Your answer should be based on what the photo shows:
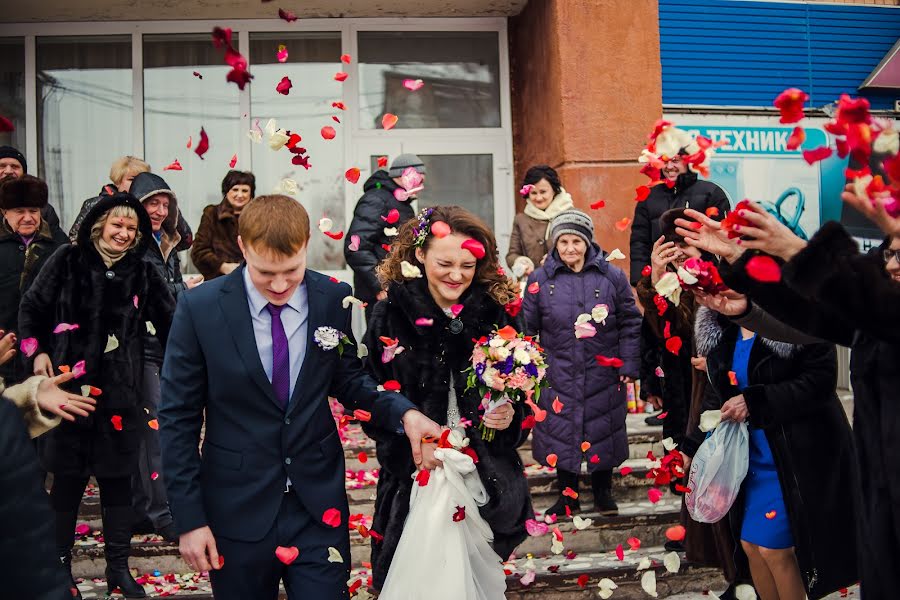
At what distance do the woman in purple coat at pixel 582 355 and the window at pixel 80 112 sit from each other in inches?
233

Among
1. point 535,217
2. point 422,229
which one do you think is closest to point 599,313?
point 535,217

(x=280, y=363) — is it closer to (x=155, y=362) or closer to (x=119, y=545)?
(x=155, y=362)

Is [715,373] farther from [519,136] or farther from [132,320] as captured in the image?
[519,136]

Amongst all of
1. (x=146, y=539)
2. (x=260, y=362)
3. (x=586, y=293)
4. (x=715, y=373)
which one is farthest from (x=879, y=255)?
(x=146, y=539)

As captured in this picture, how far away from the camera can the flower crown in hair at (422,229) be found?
4.21 m

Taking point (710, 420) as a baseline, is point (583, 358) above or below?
above

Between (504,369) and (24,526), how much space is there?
1.96 m

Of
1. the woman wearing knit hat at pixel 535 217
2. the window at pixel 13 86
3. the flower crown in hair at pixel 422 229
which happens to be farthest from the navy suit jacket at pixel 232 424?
the window at pixel 13 86

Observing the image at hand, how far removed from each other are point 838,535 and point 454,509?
1808mm

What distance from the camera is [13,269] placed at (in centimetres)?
600

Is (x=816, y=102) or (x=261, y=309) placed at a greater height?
(x=816, y=102)

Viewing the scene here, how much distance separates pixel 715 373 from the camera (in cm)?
474

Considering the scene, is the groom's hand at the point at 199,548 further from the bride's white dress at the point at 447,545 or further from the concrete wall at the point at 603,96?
the concrete wall at the point at 603,96

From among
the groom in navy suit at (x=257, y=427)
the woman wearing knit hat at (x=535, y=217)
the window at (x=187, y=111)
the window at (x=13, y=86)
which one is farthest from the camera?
the window at (x=187, y=111)
